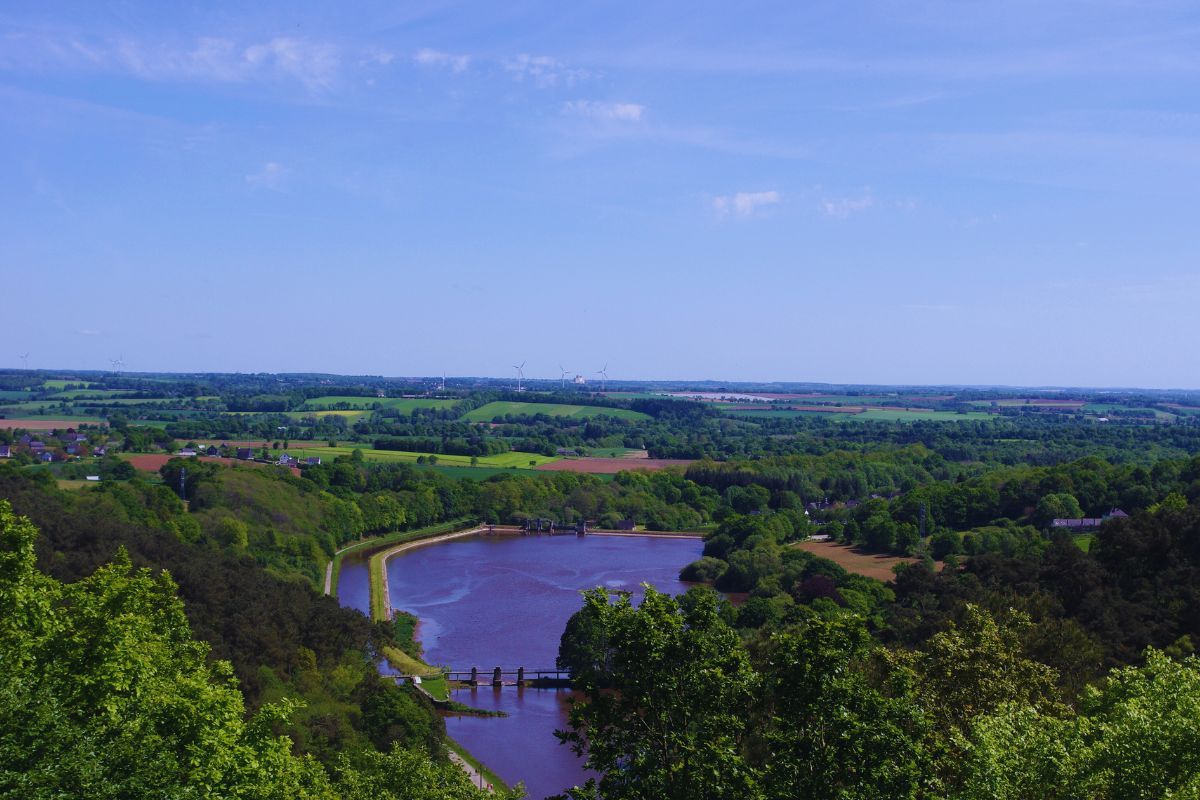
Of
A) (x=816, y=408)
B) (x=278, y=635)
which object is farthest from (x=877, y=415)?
(x=278, y=635)

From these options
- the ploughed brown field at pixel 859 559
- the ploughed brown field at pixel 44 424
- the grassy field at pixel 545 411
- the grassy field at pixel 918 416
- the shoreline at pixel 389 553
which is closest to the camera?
the shoreline at pixel 389 553

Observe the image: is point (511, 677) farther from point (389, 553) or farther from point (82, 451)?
point (82, 451)

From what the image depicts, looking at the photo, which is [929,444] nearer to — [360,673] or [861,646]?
[360,673]

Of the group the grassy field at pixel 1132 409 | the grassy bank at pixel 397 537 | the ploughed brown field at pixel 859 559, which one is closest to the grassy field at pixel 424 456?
the grassy bank at pixel 397 537

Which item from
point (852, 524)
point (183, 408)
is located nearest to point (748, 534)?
point (852, 524)

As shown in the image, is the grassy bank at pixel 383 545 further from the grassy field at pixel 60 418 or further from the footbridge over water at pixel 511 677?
the grassy field at pixel 60 418

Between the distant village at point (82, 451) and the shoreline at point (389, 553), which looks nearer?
the shoreline at point (389, 553)

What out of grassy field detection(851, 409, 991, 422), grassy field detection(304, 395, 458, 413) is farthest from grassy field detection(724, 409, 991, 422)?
grassy field detection(304, 395, 458, 413)

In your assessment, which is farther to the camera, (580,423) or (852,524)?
(580,423)
